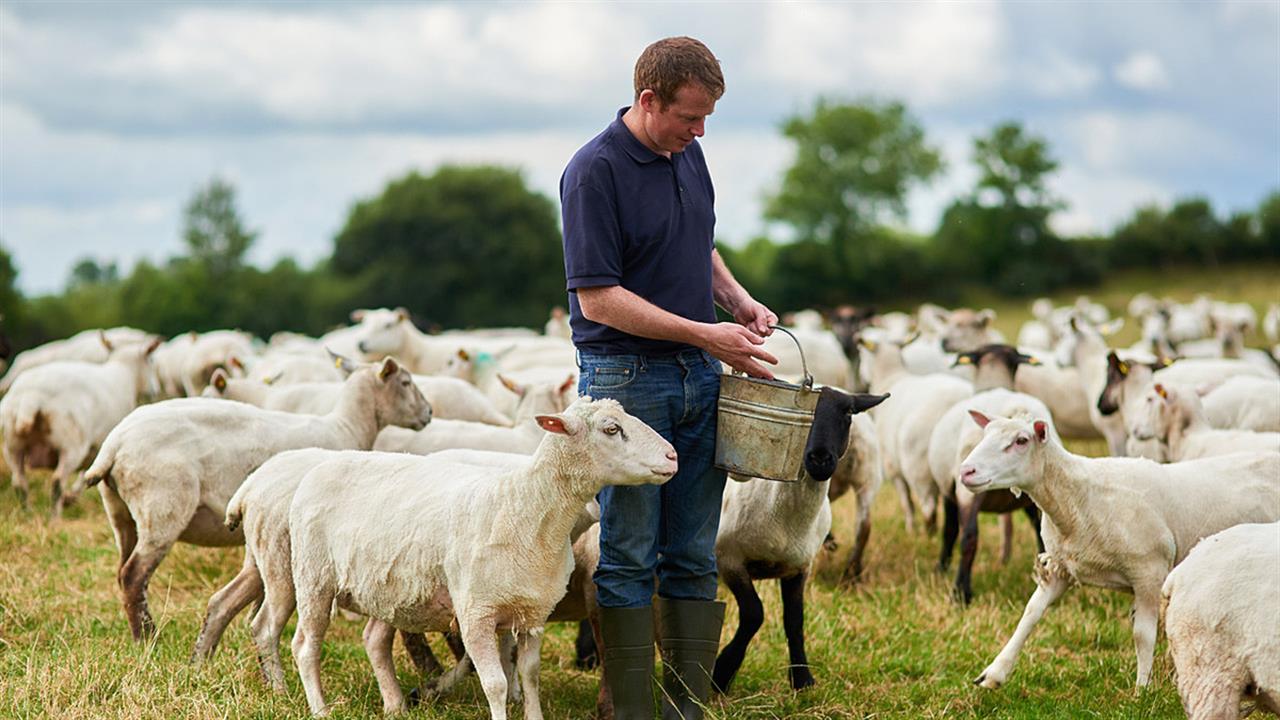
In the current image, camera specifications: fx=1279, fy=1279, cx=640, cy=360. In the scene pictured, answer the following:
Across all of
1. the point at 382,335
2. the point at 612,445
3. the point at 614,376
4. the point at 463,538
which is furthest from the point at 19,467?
Result: the point at 612,445

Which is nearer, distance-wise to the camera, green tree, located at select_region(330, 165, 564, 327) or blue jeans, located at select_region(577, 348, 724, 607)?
blue jeans, located at select_region(577, 348, 724, 607)

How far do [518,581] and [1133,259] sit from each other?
52.2 meters

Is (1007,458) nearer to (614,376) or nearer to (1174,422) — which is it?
(614,376)

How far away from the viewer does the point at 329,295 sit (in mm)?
49156

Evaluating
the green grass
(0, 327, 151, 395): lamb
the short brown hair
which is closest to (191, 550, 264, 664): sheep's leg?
the green grass

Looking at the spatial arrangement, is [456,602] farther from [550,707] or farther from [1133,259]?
[1133,259]

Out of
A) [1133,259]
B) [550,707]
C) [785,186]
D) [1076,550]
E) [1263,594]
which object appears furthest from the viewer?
[785,186]

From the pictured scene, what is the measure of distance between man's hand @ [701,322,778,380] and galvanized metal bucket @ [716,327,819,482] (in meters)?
0.07

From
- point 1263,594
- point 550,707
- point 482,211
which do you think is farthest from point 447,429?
point 482,211

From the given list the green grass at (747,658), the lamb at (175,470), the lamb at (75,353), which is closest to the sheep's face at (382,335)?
the lamb at (75,353)

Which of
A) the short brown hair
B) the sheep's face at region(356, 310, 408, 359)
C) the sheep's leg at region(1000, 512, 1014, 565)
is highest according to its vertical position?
the short brown hair

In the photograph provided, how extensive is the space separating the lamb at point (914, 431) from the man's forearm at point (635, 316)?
18.9 feet

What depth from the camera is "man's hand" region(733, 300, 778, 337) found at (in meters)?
5.41

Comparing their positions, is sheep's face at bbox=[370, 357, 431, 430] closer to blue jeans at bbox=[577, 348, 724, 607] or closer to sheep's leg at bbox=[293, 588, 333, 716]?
sheep's leg at bbox=[293, 588, 333, 716]
